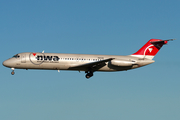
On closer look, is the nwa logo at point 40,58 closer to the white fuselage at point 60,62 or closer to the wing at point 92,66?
the white fuselage at point 60,62

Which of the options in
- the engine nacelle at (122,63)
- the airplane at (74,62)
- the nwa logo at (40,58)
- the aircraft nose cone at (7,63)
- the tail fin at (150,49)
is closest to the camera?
the nwa logo at (40,58)

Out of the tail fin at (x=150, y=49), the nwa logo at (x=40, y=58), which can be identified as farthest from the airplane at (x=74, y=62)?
the tail fin at (x=150, y=49)

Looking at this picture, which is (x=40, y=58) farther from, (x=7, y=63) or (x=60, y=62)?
(x=7, y=63)

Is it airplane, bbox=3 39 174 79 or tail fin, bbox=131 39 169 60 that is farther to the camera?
tail fin, bbox=131 39 169 60

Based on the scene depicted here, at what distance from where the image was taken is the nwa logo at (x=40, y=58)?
180 ft

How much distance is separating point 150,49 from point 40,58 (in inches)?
842

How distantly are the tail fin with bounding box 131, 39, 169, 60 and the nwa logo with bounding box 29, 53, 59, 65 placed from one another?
1609cm

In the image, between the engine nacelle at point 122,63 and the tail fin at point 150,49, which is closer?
the engine nacelle at point 122,63

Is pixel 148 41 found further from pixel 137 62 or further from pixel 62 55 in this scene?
pixel 62 55

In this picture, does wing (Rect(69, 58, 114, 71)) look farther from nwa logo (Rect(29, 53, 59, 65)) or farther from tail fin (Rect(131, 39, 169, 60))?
tail fin (Rect(131, 39, 169, 60))

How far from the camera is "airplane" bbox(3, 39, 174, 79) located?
54.8 meters

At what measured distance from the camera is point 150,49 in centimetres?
6188

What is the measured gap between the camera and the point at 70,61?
55750 mm

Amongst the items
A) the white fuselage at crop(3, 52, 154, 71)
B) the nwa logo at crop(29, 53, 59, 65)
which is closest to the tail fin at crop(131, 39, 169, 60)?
the white fuselage at crop(3, 52, 154, 71)
